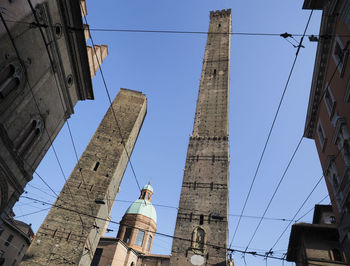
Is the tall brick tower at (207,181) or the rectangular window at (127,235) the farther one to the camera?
the rectangular window at (127,235)

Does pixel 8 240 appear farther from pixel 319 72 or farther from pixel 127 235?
pixel 319 72

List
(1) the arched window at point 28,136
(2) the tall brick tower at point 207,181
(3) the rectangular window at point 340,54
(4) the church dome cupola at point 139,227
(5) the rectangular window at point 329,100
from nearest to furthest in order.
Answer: (3) the rectangular window at point 340,54, (1) the arched window at point 28,136, (5) the rectangular window at point 329,100, (2) the tall brick tower at point 207,181, (4) the church dome cupola at point 139,227

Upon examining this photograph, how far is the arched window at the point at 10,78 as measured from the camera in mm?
7227

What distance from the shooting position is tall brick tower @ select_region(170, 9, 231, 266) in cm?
1680

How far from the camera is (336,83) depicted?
28.0 feet

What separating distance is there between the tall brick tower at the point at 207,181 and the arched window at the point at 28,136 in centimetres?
839

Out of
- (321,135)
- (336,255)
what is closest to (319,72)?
(321,135)

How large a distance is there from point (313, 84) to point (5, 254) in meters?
23.2

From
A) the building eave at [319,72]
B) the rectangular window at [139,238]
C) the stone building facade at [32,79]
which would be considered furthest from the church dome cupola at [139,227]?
the building eave at [319,72]

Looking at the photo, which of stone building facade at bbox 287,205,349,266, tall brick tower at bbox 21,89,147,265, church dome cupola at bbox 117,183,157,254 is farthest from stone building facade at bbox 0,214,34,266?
stone building facade at bbox 287,205,349,266

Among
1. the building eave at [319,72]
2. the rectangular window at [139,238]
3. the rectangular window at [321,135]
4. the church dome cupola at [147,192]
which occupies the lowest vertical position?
the rectangular window at [321,135]

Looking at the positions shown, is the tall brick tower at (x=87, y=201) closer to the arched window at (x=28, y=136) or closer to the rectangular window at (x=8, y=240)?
the arched window at (x=28, y=136)

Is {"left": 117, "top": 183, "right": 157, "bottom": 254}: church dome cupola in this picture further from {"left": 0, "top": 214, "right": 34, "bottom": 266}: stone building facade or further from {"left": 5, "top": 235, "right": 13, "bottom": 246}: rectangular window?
{"left": 5, "top": 235, "right": 13, "bottom": 246}: rectangular window

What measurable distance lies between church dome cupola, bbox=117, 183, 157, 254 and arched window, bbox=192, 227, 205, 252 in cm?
1299
